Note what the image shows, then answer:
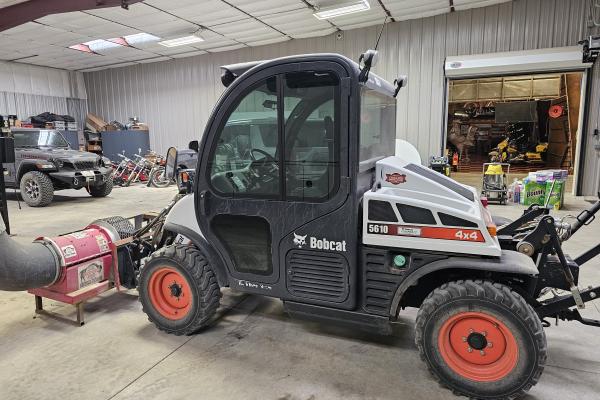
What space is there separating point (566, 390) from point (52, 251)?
3.51 metres

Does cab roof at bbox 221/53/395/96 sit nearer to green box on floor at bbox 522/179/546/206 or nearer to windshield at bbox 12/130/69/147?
green box on floor at bbox 522/179/546/206

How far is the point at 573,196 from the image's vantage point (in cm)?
862

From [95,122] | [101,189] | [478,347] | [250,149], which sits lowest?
[478,347]

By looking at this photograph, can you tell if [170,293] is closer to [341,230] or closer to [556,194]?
[341,230]

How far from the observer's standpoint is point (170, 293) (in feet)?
9.34

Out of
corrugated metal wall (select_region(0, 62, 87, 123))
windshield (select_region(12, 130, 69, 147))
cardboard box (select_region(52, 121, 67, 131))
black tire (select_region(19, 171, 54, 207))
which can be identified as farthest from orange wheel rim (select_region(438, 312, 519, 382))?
corrugated metal wall (select_region(0, 62, 87, 123))

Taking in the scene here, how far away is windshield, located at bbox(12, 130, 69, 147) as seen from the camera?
29.2ft

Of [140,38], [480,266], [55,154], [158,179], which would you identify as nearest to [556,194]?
[480,266]

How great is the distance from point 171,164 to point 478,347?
10088 millimetres

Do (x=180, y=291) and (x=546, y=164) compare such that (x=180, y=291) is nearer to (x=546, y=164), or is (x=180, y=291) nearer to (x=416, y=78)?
(x=416, y=78)

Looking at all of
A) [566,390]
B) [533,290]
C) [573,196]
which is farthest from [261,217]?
[573,196]

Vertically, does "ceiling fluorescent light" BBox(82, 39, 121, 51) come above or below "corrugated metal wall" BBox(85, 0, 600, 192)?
above

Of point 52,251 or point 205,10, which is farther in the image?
point 205,10

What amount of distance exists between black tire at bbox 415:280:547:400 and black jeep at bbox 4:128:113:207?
8592mm
